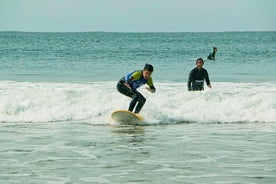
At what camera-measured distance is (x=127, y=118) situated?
53.7ft

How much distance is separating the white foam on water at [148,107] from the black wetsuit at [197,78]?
0.61m

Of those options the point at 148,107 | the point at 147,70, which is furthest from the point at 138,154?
the point at 148,107

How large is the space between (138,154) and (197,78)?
22.3 ft

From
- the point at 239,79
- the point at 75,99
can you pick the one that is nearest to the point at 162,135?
the point at 75,99

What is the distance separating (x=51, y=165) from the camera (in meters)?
10.9

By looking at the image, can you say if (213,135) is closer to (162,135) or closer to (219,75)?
(162,135)

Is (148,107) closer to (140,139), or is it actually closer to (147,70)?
(147,70)

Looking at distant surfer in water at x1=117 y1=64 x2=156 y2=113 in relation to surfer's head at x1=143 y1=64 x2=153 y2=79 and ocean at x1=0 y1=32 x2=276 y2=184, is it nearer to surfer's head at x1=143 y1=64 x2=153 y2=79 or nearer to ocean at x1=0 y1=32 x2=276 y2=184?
surfer's head at x1=143 y1=64 x2=153 y2=79

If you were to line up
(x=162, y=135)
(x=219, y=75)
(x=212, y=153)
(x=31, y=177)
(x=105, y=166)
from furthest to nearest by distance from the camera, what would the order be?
(x=219, y=75), (x=162, y=135), (x=212, y=153), (x=105, y=166), (x=31, y=177)

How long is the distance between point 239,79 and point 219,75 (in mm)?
3550

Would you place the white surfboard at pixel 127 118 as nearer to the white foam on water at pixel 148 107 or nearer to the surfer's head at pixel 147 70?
the white foam on water at pixel 148 107

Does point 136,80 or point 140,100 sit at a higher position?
point 136,80

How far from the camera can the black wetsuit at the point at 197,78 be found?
18109 mm

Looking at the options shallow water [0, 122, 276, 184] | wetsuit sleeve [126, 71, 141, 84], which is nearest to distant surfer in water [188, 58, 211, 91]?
shallow water [0, 122, 276, 184]
